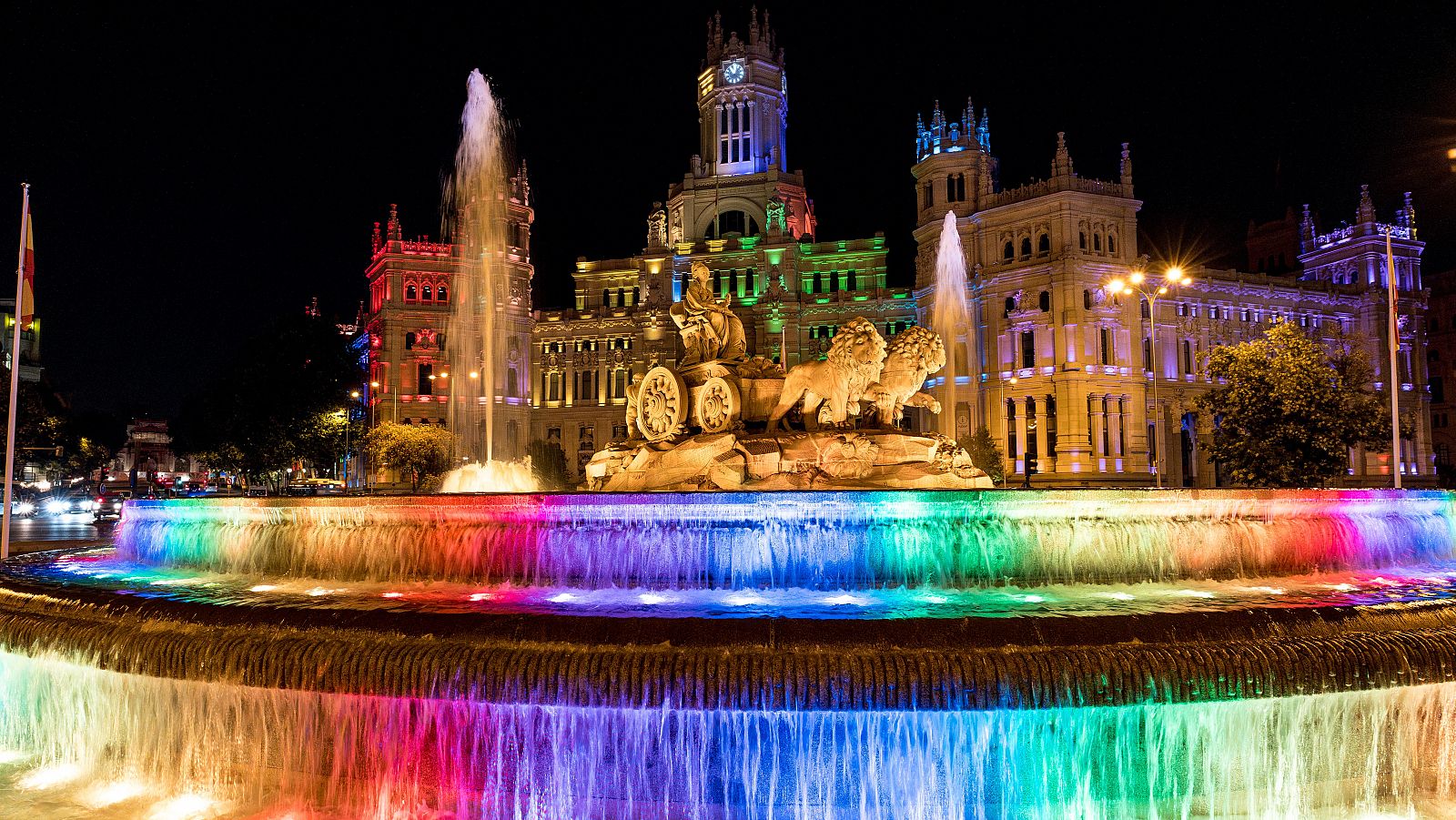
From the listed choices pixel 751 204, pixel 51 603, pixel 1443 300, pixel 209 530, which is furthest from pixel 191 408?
pixel 1443 300

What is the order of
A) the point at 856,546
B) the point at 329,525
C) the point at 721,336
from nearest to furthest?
the point at 856,546, the point at 329,525, the point at 721,336

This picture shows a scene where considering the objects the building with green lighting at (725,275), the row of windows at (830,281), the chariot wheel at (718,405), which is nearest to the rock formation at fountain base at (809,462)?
the chariot wheel at (718,405)

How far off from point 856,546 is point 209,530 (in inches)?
368

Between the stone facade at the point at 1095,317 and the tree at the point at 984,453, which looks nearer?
the tree at the point at 984,453

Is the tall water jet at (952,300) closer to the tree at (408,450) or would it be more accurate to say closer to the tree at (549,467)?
the tree at (549,467)

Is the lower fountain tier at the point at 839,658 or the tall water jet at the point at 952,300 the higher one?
the tall water jet at the point at 952,300

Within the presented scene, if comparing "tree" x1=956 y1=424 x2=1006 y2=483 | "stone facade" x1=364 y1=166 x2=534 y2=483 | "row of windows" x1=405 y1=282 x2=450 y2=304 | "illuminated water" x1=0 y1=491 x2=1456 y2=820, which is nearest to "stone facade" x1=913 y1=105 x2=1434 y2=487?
"tree" x1=956 y1=424 x2=1006 y2=483

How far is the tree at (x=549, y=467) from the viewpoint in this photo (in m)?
46.9

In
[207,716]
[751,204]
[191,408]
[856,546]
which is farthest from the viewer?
[751,204]

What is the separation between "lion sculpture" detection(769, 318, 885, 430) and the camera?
1534 centimetres

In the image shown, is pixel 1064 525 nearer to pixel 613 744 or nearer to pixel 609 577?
pixel 609 577

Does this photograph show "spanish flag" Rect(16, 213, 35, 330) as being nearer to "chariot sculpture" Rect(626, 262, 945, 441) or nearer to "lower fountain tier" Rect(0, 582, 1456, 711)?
"chariot sculpture" Rect(626, 262, 945, 441)

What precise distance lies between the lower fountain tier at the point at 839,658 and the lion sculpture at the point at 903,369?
9.42 m

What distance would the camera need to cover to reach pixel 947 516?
10406mm
